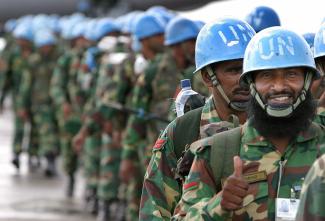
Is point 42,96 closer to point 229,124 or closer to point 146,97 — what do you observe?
point 146,97

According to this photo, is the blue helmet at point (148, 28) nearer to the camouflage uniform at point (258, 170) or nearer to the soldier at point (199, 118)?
the soldier at point (199, 118)

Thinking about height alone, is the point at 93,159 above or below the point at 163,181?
below

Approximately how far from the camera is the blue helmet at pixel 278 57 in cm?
452

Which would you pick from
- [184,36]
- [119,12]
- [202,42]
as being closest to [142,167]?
[184,36]

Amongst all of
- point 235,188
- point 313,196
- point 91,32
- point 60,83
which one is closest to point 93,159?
point 60,83

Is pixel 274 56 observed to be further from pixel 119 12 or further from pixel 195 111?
pixel 119 12

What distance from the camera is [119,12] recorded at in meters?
31.4

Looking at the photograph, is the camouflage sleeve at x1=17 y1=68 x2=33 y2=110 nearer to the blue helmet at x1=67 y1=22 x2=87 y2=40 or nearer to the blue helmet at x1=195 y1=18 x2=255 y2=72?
the blue helmet at x1=67 y1=22 x2=87 y2=40

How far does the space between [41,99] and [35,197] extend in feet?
7.35

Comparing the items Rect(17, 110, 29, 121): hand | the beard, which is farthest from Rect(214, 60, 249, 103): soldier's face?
Rect(17, 110, 29, 121): hand

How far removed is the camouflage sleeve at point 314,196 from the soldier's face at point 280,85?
0.77 meters

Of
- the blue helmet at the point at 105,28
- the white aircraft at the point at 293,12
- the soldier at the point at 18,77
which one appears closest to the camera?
the white aircraft at the point at 293,12

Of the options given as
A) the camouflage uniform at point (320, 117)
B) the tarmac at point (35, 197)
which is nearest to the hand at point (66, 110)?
the tarmac at point (35, 197)

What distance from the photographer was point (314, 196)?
3715 millimetres
